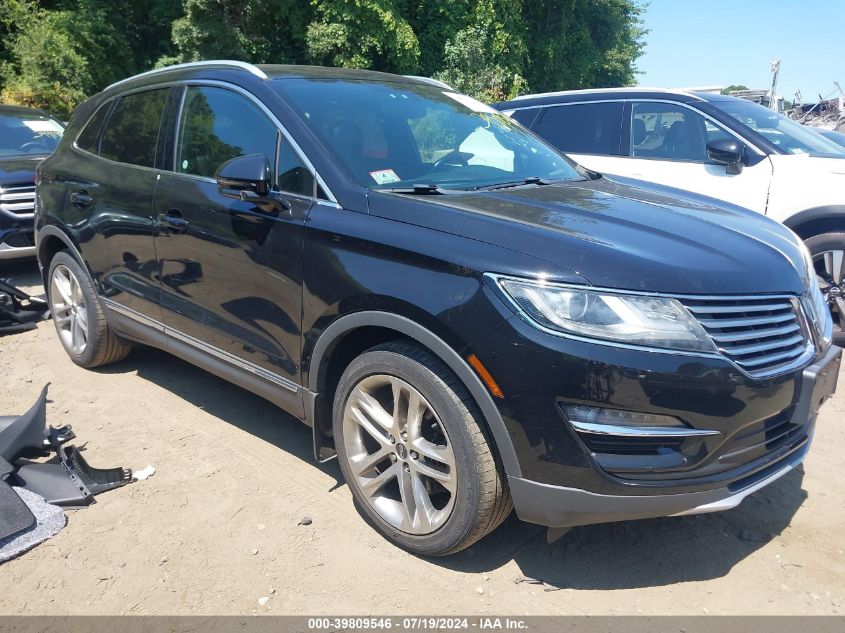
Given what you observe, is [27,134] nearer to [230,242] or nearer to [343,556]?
[230,242]

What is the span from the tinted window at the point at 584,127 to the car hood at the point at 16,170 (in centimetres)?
519

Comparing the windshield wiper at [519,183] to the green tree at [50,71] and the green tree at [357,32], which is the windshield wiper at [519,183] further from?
the green tree at [50,71]

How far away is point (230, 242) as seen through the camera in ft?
10.6

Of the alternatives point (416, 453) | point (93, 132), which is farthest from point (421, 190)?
point (93, 132)

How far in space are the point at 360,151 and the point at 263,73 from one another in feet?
2.50

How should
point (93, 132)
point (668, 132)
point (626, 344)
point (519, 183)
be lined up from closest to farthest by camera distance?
point (626, 344) → point (519, 183) → point (93, 132) → point (668, 132)

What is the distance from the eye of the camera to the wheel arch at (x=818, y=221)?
200 inches

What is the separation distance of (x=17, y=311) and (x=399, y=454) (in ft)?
14.9

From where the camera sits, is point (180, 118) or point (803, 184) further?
A: point (803, 184)

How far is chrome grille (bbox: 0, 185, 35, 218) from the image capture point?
6984 mm

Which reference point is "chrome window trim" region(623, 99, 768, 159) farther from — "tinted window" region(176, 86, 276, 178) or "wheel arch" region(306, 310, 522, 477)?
"wheel arch" region(306, 310, 522, 477)

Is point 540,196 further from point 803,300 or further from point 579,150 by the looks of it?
point 579,150

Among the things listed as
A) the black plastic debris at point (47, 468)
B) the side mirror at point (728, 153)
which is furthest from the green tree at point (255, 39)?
the black plastic debris at point (47, 468)
